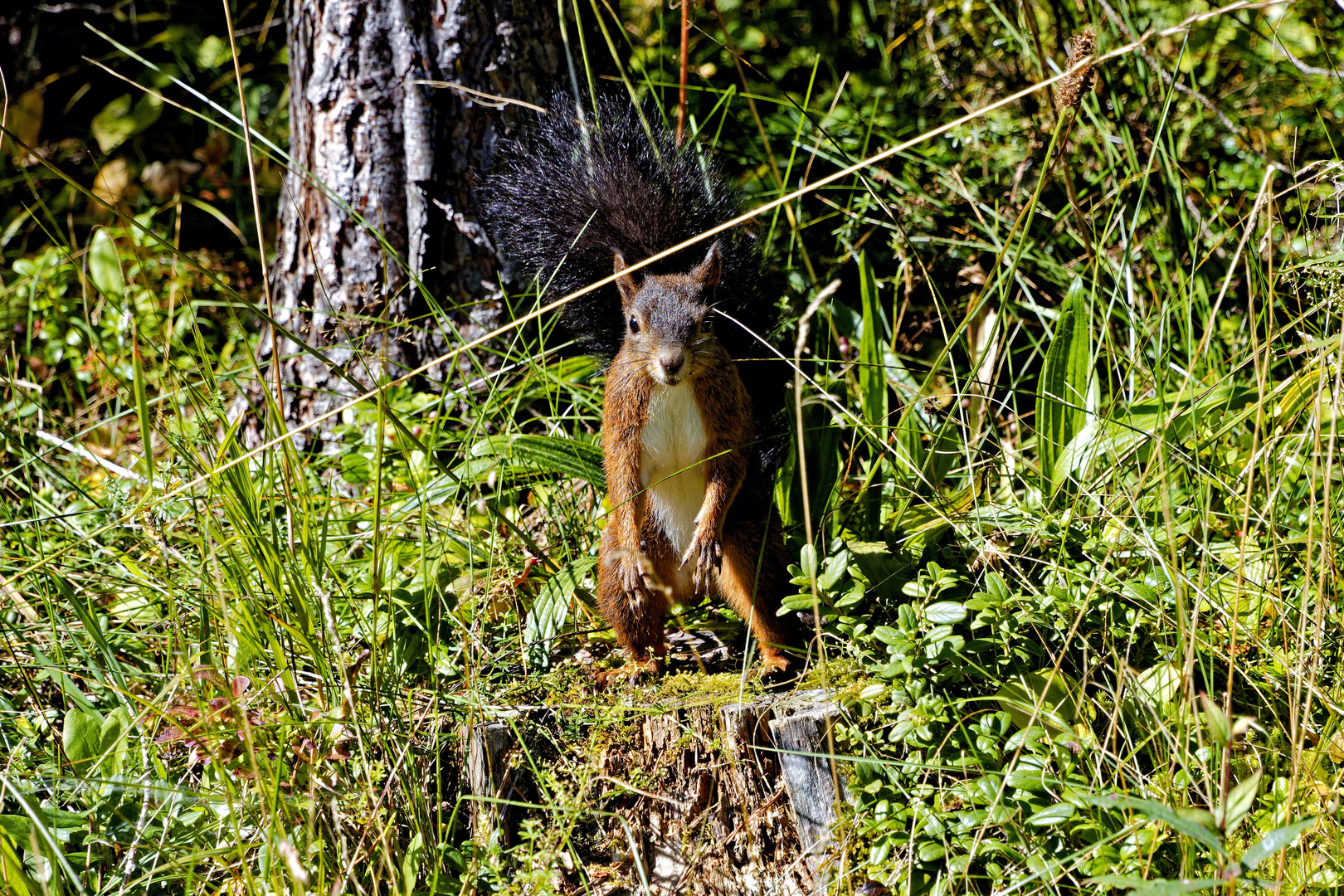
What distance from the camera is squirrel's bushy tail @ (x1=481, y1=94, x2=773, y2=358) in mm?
2420

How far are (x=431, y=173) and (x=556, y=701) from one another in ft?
5.21

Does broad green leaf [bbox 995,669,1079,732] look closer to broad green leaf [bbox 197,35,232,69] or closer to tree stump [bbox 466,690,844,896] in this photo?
tree stump [bbox 466,690,844,896]

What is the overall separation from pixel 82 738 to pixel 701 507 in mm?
1265

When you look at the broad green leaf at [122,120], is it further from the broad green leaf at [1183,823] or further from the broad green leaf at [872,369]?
the broad green leaf at [1183,823]

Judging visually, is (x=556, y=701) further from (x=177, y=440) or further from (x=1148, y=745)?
(x=1148, y=745)

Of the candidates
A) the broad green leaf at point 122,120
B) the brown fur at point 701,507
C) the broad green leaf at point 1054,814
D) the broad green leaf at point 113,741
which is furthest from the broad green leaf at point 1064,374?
the broad green leaf at point 122,120

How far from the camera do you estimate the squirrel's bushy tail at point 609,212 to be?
242cm

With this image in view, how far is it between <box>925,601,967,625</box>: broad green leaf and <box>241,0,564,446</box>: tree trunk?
1566 millimetres

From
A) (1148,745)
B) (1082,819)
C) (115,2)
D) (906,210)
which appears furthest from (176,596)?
(115,2)

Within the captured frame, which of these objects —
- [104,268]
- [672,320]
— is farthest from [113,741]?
[104,268]

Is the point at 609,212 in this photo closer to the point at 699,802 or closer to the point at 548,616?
the point at 548,616

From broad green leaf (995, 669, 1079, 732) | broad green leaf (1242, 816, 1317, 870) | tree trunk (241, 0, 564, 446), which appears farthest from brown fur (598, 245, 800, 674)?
broad green leaf (1242, 816, 1317, 870)

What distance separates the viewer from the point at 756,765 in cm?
204

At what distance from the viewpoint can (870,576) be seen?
7.11 ft
